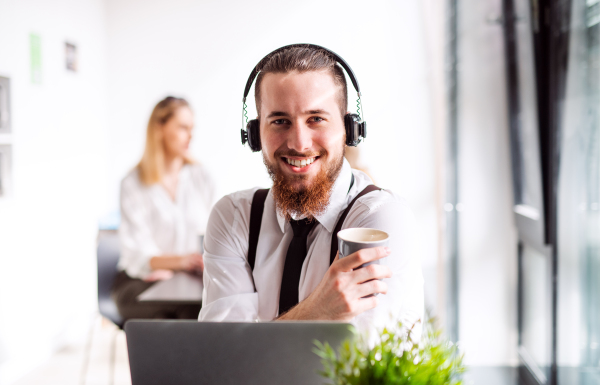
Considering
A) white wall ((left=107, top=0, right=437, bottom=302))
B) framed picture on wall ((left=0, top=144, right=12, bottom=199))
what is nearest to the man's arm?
white wall ((left=107, top=0, right=437, bottom=302))

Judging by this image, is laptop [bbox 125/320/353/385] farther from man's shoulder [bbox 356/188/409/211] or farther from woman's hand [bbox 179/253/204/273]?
woman's hand [bbox 179/253/204/273]

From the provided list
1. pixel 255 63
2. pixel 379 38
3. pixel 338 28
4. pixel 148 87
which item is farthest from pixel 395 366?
pixel 148 87

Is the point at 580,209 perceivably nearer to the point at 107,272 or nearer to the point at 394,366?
the point at 394,366

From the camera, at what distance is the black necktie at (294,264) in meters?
1.10

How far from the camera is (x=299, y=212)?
1129 mm

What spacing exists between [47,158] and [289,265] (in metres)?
2.33

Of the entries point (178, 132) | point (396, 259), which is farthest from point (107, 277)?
point (396, 259)

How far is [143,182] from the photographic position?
282 cm

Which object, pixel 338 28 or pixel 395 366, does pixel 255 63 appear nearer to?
pixel 338 28

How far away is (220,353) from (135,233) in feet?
7.36

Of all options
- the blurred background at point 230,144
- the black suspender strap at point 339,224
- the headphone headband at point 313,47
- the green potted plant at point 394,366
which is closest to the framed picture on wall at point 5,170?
the blurred background at point 230,144

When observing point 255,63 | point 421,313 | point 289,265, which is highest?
point 255,63

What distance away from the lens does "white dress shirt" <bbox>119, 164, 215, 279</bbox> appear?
2787 mm

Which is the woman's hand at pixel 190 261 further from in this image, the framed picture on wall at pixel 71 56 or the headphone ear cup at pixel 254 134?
the headphone ear cup at pixel 254 134
